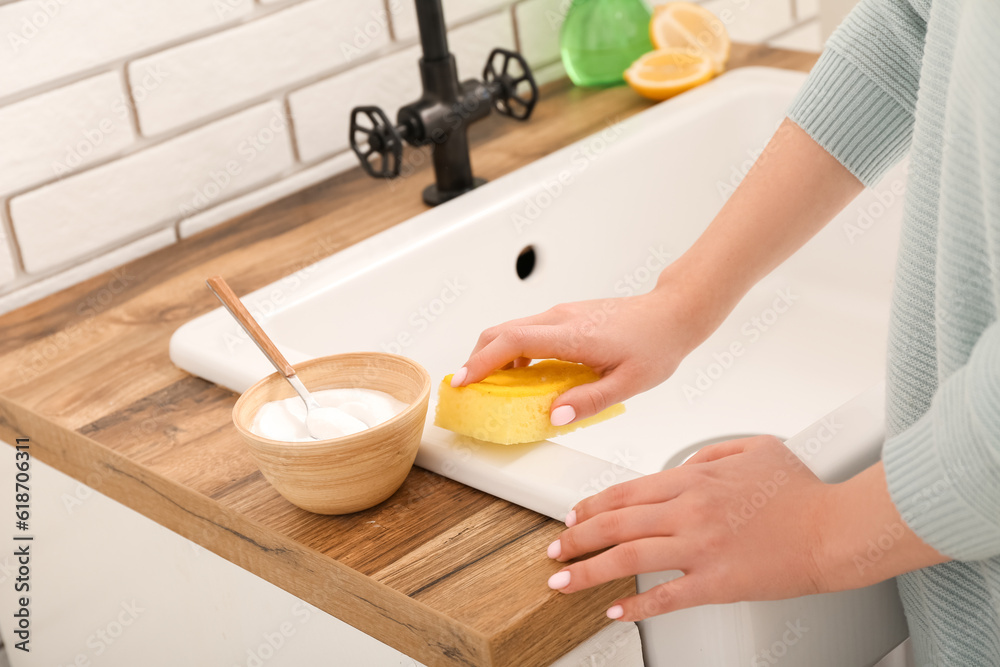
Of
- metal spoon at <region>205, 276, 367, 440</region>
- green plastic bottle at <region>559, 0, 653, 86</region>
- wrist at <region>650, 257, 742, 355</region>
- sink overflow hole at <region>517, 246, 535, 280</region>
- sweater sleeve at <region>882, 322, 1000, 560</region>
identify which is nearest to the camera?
sweater sleeve at <region>882, 322, 1000, 560</region>

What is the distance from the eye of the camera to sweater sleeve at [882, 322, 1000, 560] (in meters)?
0.37

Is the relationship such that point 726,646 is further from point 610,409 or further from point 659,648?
point 610,409

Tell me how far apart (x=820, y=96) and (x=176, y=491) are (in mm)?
430

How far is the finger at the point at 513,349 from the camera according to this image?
21.5 inches

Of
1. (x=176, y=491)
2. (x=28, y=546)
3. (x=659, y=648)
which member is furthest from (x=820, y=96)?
(x=28, y=546)

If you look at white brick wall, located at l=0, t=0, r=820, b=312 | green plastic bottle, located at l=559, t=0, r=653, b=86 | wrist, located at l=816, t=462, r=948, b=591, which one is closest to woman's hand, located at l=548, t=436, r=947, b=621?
wrist, located at l=816, t=462, r=948, b=591

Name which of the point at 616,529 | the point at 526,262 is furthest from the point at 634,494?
the point at 526,262

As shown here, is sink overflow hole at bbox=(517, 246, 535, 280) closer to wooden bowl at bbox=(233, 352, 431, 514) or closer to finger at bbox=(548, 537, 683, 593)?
wooden bowl at bbox=(233, 352, 431, 514)

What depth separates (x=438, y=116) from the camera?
0.85 m
